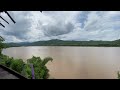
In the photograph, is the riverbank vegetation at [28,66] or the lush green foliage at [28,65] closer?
the riverbank vegetation at [28,66]

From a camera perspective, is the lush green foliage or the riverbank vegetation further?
the lush green foliage

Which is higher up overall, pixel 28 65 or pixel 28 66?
pixel 28 65
